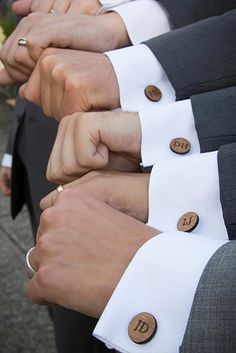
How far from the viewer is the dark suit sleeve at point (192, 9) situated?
126cm

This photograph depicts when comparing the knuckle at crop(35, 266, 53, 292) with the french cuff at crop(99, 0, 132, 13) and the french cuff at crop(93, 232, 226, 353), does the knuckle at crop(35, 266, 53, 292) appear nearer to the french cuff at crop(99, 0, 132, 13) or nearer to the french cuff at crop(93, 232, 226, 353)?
the french cuff at crop(93, 232, 226, 353)

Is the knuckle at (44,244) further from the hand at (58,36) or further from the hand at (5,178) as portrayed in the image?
the hand at (5,178)

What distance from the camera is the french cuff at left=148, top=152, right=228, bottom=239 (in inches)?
33.9

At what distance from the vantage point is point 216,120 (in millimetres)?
989

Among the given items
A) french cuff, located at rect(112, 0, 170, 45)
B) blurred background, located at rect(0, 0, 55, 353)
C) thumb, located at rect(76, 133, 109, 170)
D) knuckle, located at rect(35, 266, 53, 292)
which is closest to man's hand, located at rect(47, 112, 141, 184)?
thumb, located at rect(76, 133, 109, 170)

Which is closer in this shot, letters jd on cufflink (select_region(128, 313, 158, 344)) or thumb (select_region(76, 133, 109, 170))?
letters jd on cufflink (select_region(128, 313, 158, 344))

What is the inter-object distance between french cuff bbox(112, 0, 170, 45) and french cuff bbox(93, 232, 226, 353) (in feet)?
1.95

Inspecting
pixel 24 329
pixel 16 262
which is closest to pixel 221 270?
pixel 24 329

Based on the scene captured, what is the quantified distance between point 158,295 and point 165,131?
35 cm

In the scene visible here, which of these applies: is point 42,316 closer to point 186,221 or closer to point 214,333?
point 186,221

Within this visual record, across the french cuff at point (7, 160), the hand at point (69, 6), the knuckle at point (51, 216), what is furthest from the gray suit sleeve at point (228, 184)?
the french cuff at point (7, 160)

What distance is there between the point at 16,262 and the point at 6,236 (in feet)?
0.84

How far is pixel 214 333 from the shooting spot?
0.67m

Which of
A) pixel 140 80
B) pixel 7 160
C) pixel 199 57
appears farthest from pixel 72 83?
pixel 7 160
